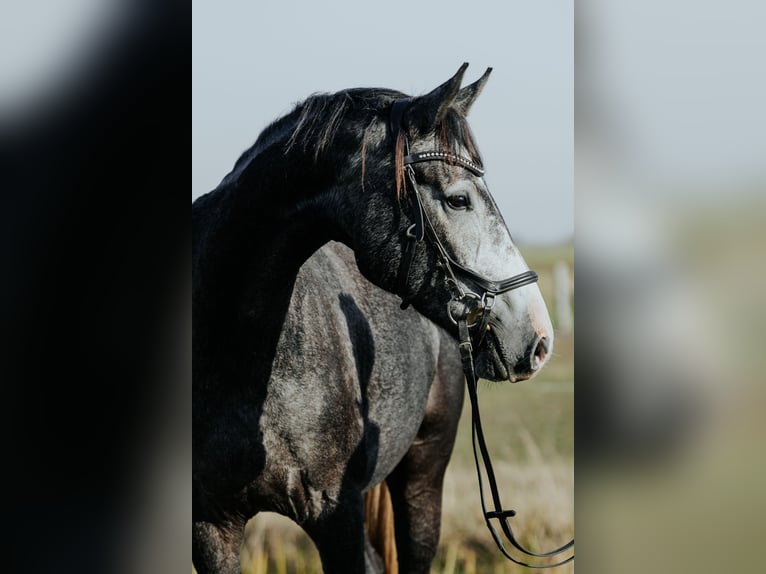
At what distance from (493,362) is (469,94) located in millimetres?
776

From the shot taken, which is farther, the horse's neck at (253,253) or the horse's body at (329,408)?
the horse's body at (329,408)

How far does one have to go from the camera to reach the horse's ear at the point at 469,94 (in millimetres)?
2250

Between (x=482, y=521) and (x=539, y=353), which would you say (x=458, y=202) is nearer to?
(x=539, y=353)

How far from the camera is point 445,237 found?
2094 mm

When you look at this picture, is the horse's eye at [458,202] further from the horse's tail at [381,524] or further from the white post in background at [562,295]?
the white post in background at [562,295]

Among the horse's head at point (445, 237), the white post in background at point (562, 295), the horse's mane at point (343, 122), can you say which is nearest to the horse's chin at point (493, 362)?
the horse's head at point (445, 237)

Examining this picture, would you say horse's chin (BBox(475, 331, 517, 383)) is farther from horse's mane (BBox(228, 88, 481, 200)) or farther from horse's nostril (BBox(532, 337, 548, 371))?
horse's mane (BBox(228, 88, 481, 200))

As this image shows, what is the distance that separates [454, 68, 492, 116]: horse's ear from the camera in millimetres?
2250
